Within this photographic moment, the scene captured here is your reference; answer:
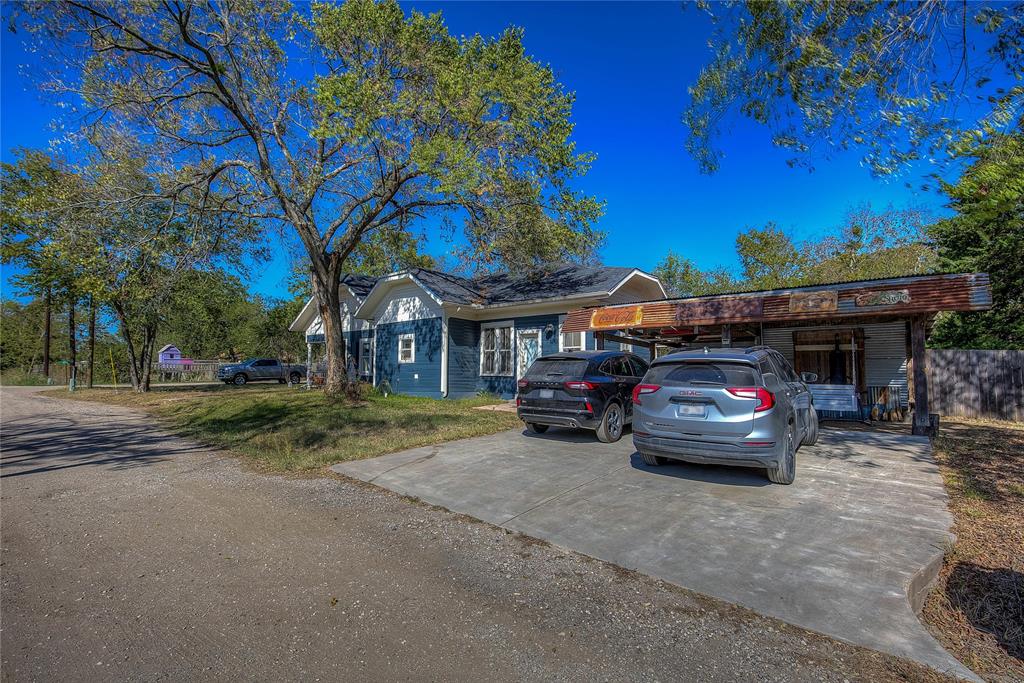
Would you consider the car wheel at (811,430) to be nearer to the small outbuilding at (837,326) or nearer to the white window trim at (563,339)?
the small outbuilding at (837,326)

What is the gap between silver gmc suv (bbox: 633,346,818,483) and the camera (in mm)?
5770

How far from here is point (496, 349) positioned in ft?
59.1

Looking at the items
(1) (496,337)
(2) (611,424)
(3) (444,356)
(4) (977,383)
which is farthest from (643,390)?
(4) (977,383)

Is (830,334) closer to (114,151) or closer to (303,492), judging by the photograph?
(303,492)

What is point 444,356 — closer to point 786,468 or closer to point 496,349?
point 496,349

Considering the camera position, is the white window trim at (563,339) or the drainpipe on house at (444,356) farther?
the drainpipe on house at (444,356)

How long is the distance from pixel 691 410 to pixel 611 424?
3179 millimetres

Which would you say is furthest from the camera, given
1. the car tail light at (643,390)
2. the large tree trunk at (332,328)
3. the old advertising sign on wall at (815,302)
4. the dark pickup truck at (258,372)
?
the dark pickup truck at (258,372)

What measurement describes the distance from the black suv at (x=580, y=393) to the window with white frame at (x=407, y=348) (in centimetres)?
1062

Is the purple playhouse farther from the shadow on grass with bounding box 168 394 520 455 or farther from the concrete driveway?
the concrete driveway

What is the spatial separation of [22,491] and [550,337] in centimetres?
1275

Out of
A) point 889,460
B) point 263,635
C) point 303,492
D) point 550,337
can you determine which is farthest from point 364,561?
point 550,337

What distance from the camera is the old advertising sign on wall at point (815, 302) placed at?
363 inches

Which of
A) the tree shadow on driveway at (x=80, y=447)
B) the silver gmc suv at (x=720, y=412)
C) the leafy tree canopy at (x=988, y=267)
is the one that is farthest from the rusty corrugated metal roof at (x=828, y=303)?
the tree shadow on driveway at (x=80, y=447)
